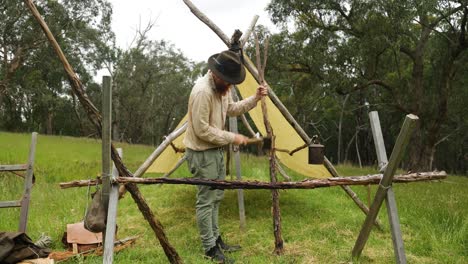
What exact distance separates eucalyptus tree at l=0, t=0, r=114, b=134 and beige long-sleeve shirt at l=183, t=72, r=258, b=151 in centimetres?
1409

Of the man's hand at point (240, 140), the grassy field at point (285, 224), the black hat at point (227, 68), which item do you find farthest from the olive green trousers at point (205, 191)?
the black hat at point (227, 68)

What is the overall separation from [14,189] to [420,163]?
40.6 feet

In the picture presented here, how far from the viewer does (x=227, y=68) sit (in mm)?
3785

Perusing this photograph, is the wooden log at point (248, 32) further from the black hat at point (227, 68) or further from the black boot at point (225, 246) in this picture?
the black boot at point (225, 246)

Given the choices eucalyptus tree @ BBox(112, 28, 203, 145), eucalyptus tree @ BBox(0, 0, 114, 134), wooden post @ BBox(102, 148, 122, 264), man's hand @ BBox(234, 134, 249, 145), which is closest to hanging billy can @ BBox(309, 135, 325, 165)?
man's hand @ BBox(234, 134, 249, 145)

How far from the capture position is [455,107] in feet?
60.1

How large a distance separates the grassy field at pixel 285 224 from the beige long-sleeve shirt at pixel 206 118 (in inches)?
42.2

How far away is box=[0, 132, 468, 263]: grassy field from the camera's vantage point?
14.2 ft

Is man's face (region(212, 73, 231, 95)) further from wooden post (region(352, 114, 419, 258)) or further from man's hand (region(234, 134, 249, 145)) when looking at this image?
wooden post (region(352, 114, 419, 258))

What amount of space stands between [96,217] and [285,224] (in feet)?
9.33

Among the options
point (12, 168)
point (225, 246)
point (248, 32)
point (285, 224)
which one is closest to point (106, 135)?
point (225, 246)

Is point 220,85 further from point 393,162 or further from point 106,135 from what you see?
point 393,162

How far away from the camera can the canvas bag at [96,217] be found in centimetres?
317

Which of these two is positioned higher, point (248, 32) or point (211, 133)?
point (248, 32)
